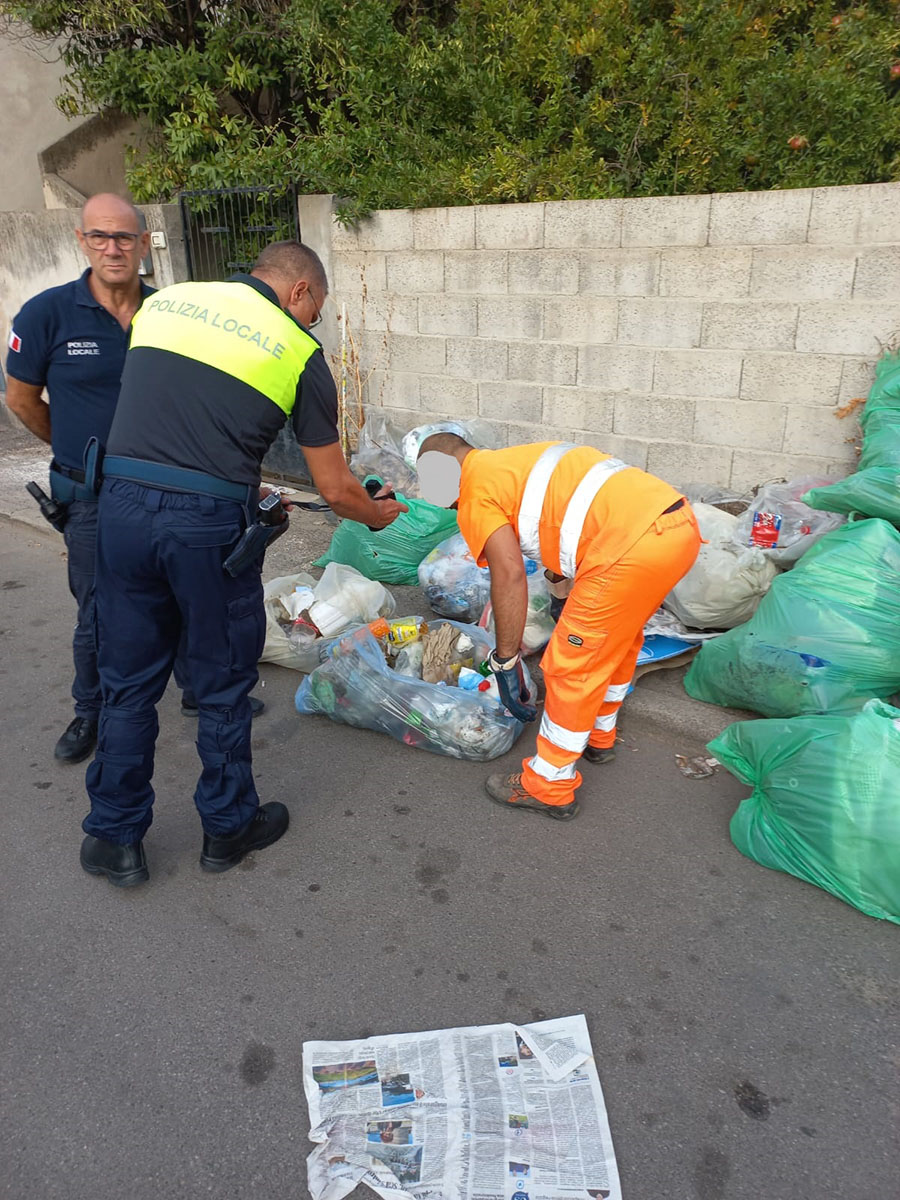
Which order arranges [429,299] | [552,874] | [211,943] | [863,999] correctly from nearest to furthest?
[863,999] < [211,943] < [552,874] < [429,299]

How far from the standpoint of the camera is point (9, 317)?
8.50m

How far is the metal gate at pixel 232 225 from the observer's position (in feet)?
19.0

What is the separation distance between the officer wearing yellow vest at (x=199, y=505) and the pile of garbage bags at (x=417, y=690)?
78 centimetres

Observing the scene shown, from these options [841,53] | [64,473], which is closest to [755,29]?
[841,53]

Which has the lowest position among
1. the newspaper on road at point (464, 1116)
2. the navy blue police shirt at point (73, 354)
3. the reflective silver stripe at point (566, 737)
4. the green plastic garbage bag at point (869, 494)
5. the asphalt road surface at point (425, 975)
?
the asphalt road surface at point (425, 975)

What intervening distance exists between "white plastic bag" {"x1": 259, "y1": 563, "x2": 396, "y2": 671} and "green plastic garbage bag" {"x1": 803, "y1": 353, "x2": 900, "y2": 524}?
1.96 meters

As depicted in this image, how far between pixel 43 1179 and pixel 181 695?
212 centimetres

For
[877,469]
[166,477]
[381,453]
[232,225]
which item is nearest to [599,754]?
[877,469]

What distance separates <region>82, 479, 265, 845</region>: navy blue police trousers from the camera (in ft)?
6.91

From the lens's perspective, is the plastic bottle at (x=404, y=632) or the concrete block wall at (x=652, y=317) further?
the concrete block wall at (x=652, y=317)

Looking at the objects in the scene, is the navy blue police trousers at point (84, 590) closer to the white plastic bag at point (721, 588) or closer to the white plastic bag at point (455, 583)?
the white plastic bag at point (455, 583)

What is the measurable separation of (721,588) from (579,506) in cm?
127

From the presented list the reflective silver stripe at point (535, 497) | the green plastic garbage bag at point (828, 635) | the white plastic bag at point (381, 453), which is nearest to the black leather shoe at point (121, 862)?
the reflective silver stripe at point (535, 497)

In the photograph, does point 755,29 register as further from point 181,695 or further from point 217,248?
point 181,695
